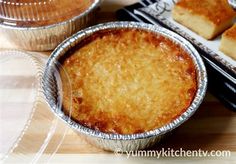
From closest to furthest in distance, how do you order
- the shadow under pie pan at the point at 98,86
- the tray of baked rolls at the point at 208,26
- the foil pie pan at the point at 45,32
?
the shadow under pie pan at the point at 98,86 < the tray of baked rolls at the point at 208,26 < the foil pie pan at the point at 45,32

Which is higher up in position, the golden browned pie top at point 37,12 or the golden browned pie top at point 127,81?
the golden browned pie top at point 37,12

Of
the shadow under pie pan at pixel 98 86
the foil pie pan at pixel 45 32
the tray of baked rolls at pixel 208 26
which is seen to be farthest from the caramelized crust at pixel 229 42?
the foil pie pan at pixel 45 32

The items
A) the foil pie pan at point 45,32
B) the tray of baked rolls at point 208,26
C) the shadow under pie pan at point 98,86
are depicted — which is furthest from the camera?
the foil pie pan at point 45,32

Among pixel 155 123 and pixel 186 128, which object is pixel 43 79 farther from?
pixel 186 128

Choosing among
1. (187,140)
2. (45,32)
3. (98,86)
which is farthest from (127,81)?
(45,32)

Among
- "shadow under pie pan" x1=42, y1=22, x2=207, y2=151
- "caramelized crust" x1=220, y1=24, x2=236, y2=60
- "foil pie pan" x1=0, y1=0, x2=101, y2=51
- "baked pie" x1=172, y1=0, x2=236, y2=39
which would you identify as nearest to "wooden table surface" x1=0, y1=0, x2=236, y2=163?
"shadow under pie pan" x1=42, y1=22, x2=207, y2=151

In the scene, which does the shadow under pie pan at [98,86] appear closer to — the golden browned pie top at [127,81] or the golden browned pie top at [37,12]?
the golden browned pie top at [127,81]

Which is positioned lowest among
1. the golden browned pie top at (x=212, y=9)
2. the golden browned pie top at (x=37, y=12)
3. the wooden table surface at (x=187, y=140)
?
the wooden table surface at (x=187, y=140)
